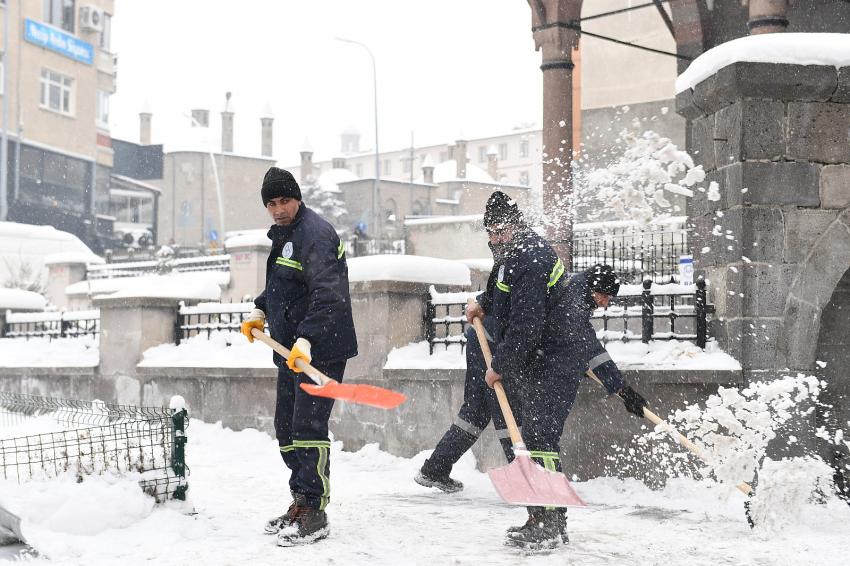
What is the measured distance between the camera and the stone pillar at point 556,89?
13.1 metres

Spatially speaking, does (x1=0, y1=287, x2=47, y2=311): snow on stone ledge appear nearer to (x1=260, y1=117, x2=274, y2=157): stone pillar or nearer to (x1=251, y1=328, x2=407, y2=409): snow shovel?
(x1=251, y1=328, x2=407, y2=409): snow shovel

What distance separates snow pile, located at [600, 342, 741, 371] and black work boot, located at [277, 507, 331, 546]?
2557 mm

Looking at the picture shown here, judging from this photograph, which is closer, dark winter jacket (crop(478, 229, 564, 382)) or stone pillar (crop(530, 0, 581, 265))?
dark winter jacket (crop(478, 229, 564, 382))

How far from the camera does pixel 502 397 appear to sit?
5.28 m

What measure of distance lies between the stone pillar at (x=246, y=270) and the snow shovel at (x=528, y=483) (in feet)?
41.9

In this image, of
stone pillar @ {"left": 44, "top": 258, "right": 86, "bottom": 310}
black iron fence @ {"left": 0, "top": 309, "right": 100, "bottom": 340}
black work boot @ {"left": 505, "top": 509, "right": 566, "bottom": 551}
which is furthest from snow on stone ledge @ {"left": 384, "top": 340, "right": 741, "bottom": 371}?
stone pillar @ {"left": 44, "top": 258, "right": 86, "bottom": 310}

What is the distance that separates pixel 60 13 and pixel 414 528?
41.4m

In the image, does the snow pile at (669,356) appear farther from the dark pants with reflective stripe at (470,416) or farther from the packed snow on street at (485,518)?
the dark pants with reflective stripe at (470,416)

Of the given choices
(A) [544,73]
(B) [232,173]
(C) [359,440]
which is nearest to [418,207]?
(B) [232,173]

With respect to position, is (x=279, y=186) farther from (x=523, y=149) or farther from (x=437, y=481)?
(x=523, y=149)

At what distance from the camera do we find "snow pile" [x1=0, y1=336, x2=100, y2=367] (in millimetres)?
11102

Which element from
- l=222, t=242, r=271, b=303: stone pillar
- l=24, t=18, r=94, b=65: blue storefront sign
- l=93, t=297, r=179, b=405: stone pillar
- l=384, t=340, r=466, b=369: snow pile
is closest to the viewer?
l=384, t=340, r=466, b=369: snow pile

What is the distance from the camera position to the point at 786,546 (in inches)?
192

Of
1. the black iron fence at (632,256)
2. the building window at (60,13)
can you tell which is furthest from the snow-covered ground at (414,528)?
the building window at (60,13)
